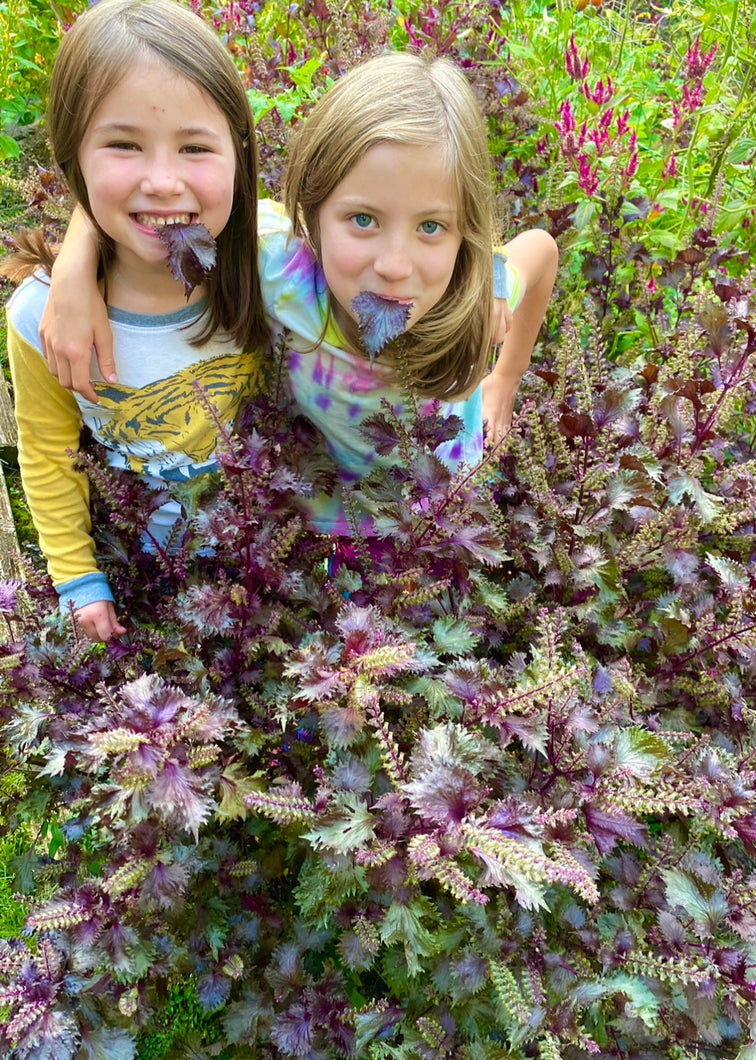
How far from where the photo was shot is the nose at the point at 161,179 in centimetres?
128

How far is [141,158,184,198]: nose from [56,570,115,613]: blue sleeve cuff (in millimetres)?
777

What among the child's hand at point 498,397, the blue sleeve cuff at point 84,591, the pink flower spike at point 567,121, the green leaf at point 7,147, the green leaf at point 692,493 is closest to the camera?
the green leaf at point 692,493

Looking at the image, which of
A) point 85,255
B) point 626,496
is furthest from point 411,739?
point 85,255

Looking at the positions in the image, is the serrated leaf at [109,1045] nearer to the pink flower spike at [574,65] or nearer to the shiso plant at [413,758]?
the shiso plant at [413,758]

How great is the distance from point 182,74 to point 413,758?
1139 millimetres

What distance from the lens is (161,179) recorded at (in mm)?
1276

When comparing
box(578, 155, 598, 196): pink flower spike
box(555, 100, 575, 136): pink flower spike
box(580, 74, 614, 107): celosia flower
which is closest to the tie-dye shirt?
box(578, 155, 598, 196): pink flower spike

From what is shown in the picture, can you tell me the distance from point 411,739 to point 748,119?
2.18 meters

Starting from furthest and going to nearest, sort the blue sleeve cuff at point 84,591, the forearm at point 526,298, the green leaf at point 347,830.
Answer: the forearm at point 526,298
the blue sleeve cuff at point 84,591
the green leaf at point 347,830

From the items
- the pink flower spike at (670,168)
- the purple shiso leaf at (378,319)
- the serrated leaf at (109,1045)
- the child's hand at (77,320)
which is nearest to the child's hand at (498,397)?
the purple shiso leaf at (378,319)

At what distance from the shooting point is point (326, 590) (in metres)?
1.38

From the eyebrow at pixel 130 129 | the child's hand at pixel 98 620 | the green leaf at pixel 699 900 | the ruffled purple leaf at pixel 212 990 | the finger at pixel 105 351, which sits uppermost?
the eyebrow at pixel 130 129

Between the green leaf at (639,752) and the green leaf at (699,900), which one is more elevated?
the green leaf at (639,752)

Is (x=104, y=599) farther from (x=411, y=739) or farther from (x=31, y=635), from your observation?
(x=411, y=739)
